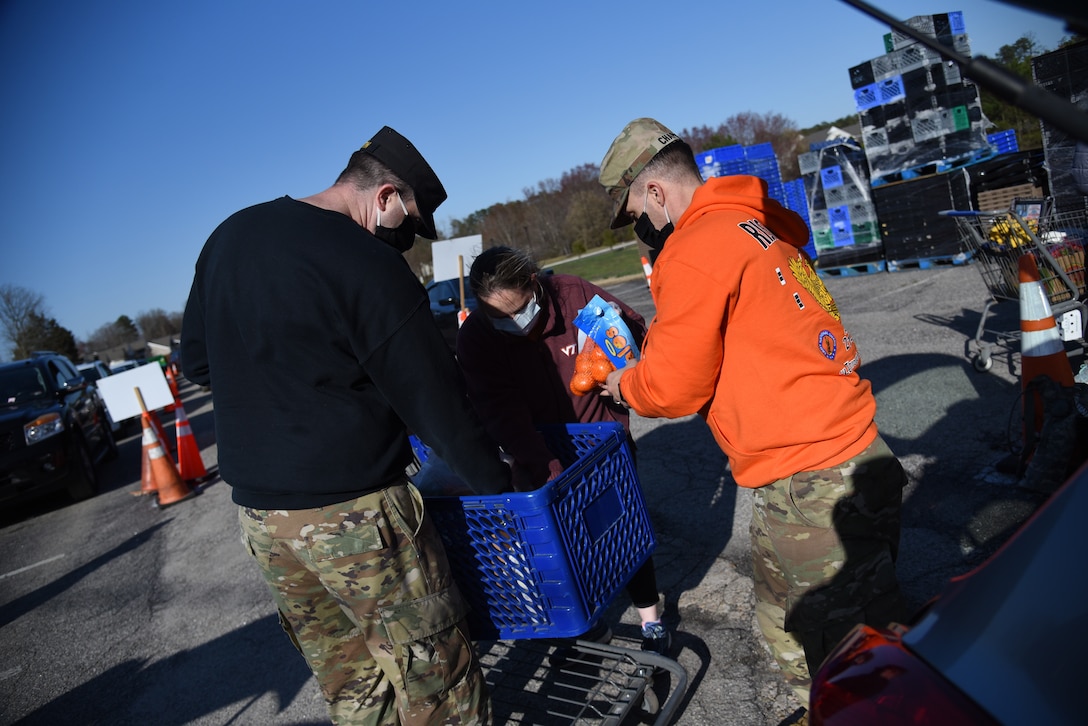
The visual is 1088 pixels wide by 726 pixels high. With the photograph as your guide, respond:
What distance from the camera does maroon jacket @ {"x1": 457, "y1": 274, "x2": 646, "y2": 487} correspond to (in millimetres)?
3188

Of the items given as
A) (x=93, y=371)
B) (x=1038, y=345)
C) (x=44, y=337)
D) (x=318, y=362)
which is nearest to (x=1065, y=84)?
(x=1038, y=345)

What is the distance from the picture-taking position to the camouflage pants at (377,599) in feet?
7.06

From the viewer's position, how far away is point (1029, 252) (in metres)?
5.26

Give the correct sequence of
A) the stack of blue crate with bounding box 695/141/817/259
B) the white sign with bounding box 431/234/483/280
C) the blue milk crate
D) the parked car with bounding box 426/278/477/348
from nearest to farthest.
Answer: the blue milk crate → the white sign with bounding box 431/234/483/280 → the parked car with bounding box 426/278/477/348 → the stack of blue crate with bounding box 695/141/817/259

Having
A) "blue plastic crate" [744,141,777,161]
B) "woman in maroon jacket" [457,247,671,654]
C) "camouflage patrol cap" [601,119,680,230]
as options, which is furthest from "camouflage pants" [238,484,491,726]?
"blue plastic crate" [744,141,777,161]

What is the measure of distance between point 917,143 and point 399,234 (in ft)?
35.2

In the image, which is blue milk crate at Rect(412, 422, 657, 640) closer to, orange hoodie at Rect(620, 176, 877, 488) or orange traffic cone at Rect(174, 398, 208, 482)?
orange hoodie at Rect(620, 176, 877, 488)

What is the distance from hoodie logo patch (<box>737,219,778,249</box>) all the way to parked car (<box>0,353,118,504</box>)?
32.3 feet

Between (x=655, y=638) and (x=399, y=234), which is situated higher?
(x=399, y=234)

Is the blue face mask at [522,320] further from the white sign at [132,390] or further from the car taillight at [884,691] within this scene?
the white sign at [132,390]

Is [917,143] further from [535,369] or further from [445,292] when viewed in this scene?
[535,369]

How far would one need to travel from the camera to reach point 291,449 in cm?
210

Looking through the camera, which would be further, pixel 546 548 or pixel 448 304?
pixel 448 304

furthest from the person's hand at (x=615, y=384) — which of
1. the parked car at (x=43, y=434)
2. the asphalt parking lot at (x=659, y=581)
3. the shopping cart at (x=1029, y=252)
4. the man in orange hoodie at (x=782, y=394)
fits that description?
the parked car at (x=43, y=434)
